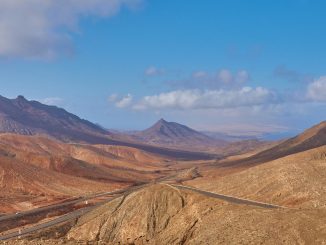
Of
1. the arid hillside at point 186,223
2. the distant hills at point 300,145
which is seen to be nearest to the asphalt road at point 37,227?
the arid hillside at point 186,223

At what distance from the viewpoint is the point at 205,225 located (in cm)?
5106

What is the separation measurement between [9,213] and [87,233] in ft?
118

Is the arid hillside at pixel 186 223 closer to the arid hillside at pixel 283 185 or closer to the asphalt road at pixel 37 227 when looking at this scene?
the asphalt road at pixel 37 227

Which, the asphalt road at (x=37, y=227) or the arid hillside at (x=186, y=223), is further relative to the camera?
the asphalt road at (x=37, y=227)

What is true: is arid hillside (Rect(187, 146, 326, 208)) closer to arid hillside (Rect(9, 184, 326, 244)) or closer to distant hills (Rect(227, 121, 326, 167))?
arid hillside (Rect(9, 184, 326, 244))

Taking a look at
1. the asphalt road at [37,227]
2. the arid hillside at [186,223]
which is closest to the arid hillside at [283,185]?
the arid hillside at [186,223]

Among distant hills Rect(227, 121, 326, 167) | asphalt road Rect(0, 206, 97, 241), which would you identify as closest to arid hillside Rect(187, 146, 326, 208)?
asphalt road Rect(0, 206, 97, 241)

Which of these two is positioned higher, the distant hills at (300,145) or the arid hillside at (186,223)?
the distant hills at (300,145)

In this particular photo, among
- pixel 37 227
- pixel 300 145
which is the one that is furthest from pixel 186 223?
pixel 300 145

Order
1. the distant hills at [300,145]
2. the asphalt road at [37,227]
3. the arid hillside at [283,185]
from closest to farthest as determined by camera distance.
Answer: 1. the arid hillside at [283,185]
2. the asphalt road at [37,227]
3. the distant hills at [300,145]

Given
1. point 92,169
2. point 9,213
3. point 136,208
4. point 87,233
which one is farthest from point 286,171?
point 92,169

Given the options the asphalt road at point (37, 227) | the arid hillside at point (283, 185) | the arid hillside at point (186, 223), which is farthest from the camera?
the asphalt road at point (37, 227)

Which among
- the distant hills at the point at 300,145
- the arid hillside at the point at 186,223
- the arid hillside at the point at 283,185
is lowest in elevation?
the arid hillside at the point at 186,223

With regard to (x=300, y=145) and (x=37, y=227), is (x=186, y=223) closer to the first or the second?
(x=37, y=227)
